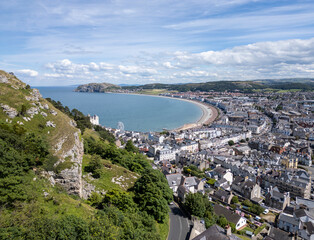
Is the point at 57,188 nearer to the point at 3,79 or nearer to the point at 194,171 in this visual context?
the point at 3,79

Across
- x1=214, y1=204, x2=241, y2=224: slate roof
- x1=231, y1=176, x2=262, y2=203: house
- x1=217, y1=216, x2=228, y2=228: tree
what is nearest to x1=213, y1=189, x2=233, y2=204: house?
x1=231, y1=176, x2=262, y2=203: house

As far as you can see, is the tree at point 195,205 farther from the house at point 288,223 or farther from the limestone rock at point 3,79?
the limestone rock at point 3,79

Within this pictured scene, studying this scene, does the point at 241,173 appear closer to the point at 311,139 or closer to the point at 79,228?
the point at 79,228

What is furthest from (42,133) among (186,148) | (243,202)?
(186,148)

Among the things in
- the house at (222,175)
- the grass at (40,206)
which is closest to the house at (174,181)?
the house at (222,175)

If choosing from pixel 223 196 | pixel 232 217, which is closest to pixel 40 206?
pixel 232 217
